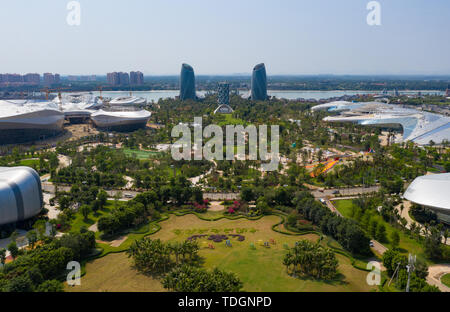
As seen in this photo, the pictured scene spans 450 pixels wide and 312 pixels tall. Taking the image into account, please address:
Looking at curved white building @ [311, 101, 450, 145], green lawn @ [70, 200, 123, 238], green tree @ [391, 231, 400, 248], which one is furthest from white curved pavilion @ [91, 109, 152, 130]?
green tree @ [391, 231, 400, 248]

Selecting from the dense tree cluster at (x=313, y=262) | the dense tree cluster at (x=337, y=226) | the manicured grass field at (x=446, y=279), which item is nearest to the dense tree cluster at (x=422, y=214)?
the dense tree cluster at (x=337, y=226)

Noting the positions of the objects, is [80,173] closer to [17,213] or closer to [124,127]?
[17,213]

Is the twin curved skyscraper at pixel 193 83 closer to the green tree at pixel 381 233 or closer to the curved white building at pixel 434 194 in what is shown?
the curved white building at pixel 434 194

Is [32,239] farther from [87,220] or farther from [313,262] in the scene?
[313,262]

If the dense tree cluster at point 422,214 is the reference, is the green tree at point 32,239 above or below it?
above
